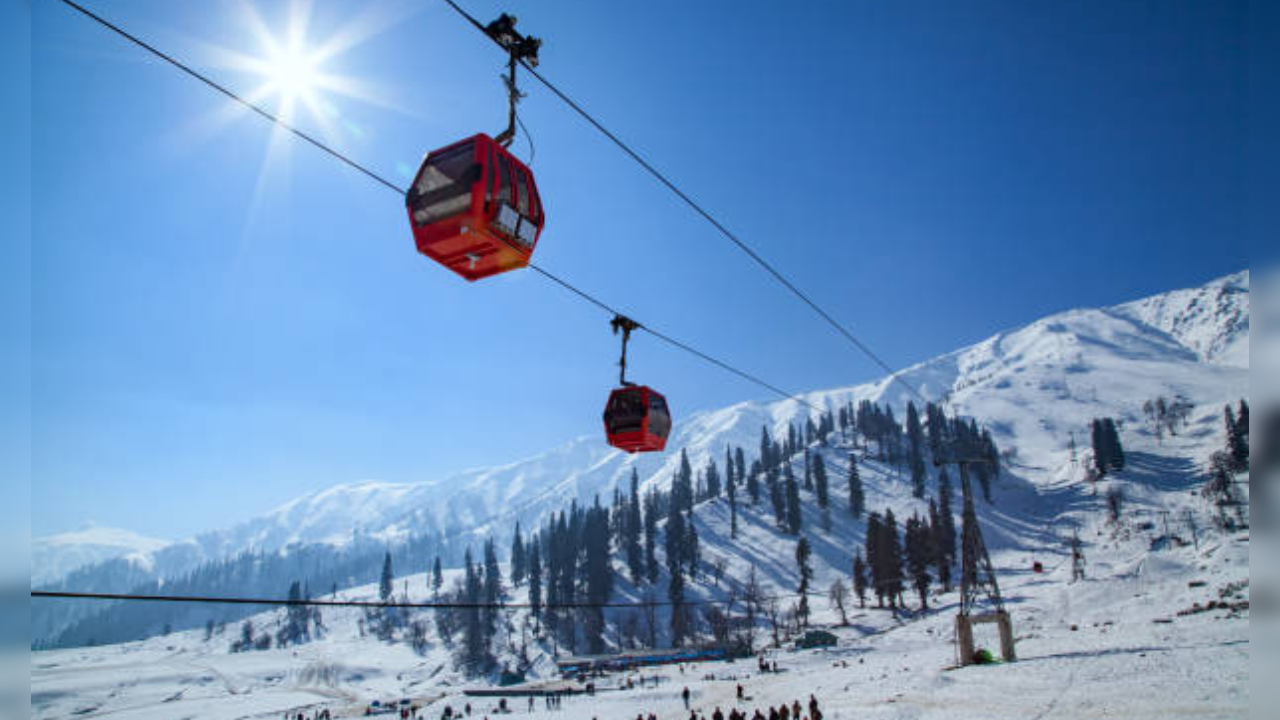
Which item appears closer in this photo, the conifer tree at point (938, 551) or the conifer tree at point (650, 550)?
the conifer tree at point (938, 551)

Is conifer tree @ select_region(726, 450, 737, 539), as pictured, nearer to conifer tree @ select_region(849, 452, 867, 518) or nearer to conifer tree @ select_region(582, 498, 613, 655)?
conifer tree @ select_region(849, 452, 867, 518)

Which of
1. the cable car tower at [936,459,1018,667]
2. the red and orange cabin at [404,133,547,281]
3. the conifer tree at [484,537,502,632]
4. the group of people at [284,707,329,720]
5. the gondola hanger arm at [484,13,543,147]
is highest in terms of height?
the gondola hanger arm at [484,13,543,147]

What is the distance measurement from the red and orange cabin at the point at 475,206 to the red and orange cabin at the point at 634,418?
27.6ft

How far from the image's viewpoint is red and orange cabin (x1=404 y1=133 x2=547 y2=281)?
29.7 feet

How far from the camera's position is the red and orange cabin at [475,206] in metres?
9.05

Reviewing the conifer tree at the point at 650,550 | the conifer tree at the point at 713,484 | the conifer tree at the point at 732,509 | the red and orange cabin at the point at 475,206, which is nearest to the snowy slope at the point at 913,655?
the conifer tree at the point at 732,509

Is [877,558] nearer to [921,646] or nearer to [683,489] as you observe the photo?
[921,646]

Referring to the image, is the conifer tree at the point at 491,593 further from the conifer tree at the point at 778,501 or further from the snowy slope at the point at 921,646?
the conifer tree at the point at 778,501

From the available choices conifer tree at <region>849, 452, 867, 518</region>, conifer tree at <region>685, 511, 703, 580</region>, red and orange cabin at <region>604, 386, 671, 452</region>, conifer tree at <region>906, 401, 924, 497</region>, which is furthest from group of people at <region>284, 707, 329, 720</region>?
conifer tree at <region>906, 401, 924, 497</region>

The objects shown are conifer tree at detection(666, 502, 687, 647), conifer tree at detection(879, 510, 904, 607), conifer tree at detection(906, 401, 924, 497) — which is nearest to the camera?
conifer tree at detection(879, 510, 904, 607)

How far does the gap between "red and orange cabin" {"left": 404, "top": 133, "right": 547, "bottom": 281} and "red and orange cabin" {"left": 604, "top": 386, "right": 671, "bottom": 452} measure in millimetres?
8413

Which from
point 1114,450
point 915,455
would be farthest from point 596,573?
point 1114,450

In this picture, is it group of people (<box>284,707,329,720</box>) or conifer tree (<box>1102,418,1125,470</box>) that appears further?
conifer tree (<box>1102,418,1125,470</box>)

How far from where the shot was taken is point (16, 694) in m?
4.70
